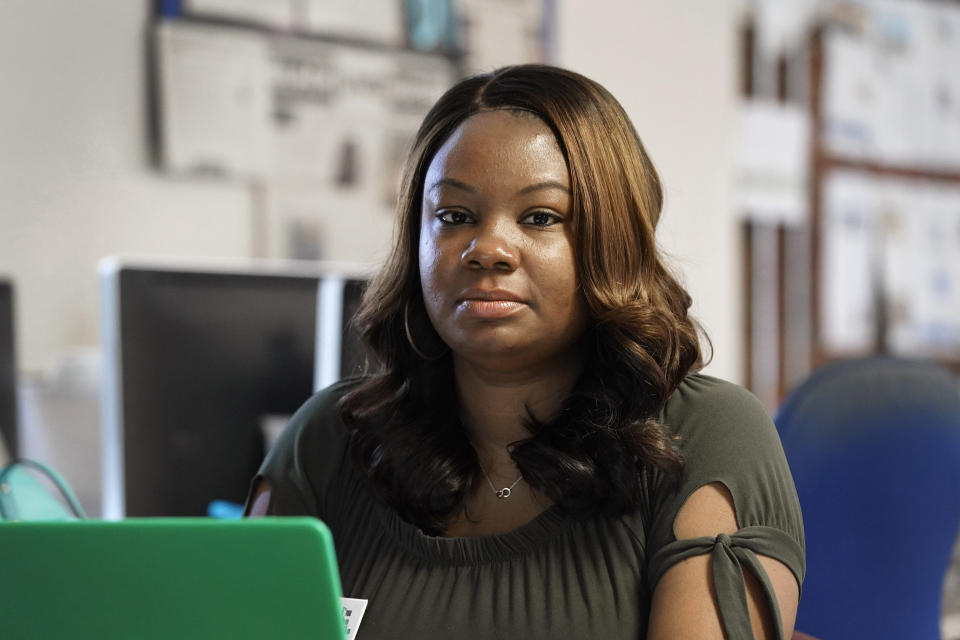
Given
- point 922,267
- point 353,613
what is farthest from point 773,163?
point 353,613

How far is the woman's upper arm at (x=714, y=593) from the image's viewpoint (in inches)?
35.5

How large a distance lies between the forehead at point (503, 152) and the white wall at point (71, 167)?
1.67 metres

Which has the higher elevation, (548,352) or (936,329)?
(548,352)

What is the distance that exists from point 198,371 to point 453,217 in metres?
0.81

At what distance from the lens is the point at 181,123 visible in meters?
2.58

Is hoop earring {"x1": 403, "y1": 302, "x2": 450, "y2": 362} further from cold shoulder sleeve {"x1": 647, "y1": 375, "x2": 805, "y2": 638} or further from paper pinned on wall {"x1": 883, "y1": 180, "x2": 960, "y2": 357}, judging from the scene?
paper pinned on wall {"x1": 883, "y1": 180, "x2": 960, "y2": 357}

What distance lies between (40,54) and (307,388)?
1188 mm

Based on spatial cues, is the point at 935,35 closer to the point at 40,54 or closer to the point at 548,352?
the point at 40,54

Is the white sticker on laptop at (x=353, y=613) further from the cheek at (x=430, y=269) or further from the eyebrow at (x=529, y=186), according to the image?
the eyebrow at (x=529, y=186)

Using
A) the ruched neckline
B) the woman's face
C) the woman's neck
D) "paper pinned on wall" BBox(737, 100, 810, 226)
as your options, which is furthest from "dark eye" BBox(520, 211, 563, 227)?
"paper pinned on wall" BBox(737, 100, 810, 226)

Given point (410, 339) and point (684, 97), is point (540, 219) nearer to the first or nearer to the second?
point (410, 339)

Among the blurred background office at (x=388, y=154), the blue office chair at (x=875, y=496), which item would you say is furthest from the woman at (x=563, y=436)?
the blue office chair at (x=875, y=496)

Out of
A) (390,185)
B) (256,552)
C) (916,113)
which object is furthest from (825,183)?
(256,552)

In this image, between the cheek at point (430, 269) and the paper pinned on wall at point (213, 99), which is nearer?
the cheek at point (430, 269)
